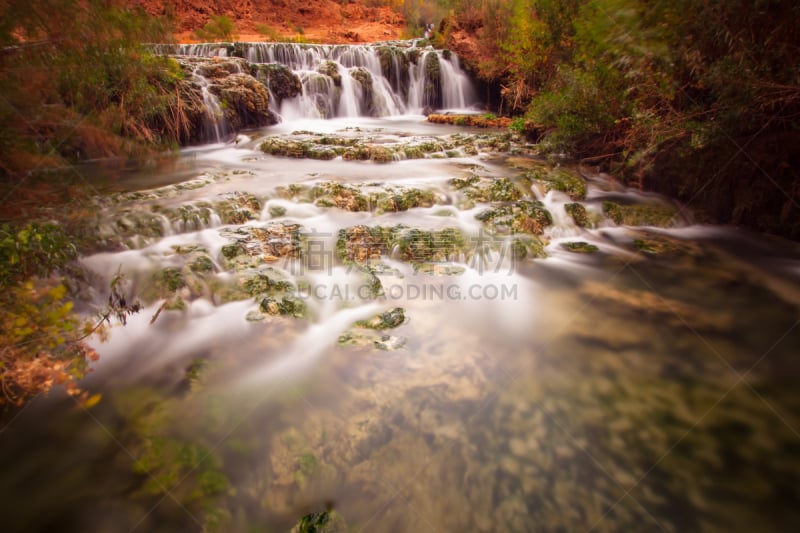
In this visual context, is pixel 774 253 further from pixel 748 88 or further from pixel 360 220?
pixel 360 220

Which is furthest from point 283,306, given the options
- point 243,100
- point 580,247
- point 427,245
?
point 243,100

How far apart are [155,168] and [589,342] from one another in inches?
324

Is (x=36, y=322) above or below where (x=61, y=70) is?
below

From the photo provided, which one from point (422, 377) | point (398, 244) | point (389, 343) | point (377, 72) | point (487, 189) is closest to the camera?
point (422, 377)

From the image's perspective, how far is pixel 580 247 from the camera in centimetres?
518

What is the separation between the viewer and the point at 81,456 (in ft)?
7.75

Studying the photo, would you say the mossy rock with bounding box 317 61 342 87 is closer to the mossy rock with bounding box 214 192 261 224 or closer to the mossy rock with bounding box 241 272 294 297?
the mossy rock with bounding box 214 192 261 224

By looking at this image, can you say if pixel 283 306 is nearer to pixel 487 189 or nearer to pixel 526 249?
pixel 526 249

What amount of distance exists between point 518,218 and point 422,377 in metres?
3.36

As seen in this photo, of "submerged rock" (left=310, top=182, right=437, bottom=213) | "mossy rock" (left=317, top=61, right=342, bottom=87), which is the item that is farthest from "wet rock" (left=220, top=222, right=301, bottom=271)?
"mossy rock" (left=317, top=61, right=342, bottom=87)

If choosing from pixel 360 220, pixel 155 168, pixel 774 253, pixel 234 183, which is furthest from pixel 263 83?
pixel 774 253

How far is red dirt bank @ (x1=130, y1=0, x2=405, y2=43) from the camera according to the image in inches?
1070

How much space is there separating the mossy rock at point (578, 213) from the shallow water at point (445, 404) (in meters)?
1.01

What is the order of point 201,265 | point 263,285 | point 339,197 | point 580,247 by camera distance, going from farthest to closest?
point 339,197 → point 580,247 → point 201,265 → point 263,285
